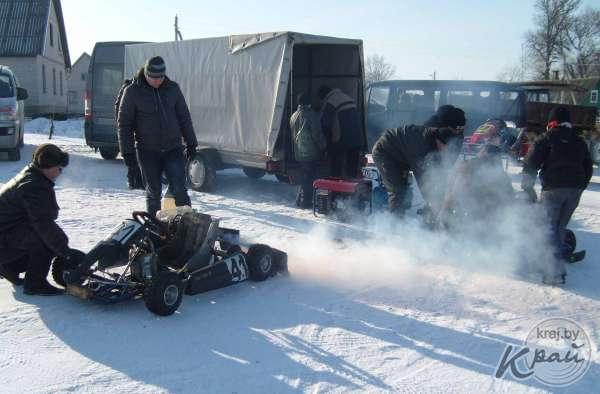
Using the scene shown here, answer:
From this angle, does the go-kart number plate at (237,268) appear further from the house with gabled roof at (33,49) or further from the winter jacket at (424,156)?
the house with gabled roof at (33,49)

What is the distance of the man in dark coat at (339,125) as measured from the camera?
8062 millimetres

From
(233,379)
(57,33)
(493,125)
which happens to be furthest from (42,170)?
(57,33)

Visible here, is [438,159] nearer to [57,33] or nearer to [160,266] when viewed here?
[160,266]

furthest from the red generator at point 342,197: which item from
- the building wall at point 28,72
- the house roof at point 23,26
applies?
the house roof at point 23,26

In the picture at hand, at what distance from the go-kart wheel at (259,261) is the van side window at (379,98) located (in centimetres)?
869

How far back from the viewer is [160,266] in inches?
173

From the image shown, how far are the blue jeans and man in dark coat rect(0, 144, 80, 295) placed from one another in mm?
1535

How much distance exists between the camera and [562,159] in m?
5.13

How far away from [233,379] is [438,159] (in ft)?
11.9

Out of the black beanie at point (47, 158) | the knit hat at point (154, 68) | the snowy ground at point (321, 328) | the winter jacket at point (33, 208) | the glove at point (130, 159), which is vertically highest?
the knit hat at point (154, 68)

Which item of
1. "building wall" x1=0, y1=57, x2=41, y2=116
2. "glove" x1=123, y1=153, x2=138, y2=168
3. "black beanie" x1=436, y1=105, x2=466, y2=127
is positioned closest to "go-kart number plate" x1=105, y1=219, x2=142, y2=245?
"glove" x1=123, y1=153, x2=138, y2=168

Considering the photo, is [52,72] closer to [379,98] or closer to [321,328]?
[379,98]

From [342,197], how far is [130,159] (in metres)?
2.82

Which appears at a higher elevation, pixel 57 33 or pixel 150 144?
pixel 57 33
